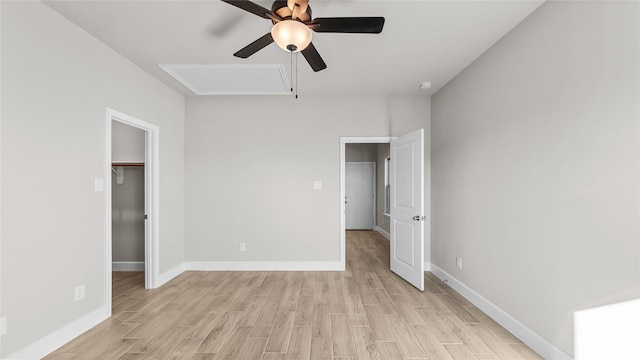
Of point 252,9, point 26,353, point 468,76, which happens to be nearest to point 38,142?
point 26,353

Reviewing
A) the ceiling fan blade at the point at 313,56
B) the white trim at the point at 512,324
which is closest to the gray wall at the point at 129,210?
the ceiling fan blade at the point at 313,56

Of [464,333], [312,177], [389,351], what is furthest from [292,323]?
[312,177]

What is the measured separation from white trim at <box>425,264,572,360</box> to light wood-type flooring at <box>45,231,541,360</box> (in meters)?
0.06

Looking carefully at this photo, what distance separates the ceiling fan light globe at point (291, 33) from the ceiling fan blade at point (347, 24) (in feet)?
0.42

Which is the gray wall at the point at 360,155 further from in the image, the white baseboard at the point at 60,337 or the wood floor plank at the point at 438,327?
the white baseboard at the point at 60,337

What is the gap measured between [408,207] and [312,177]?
1.42 meters

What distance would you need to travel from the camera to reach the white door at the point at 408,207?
3482 millimetres

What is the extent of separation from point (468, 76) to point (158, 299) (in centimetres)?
424

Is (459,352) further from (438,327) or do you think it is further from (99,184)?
(99,184)

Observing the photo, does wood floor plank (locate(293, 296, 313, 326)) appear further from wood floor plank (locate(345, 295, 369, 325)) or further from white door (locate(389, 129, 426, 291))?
white door (locate(389, 129, 426, 291))

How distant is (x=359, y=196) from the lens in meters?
8.20

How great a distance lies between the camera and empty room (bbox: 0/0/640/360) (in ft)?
5.96

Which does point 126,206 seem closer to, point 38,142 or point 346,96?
point 38,142

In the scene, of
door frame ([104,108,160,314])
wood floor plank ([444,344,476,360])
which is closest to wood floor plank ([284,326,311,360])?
wood floor plank ([444,344,476,360])
